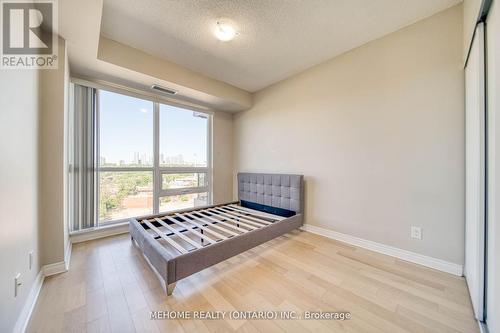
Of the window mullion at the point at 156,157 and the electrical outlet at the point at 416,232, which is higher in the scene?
the window mullion at the point at 156,157

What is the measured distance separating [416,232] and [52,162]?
3811mm

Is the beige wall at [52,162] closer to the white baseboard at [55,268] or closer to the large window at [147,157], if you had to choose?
the white baseboard at [55,268]

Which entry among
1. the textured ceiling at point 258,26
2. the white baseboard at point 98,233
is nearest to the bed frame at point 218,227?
the white baseboard at point 98,233

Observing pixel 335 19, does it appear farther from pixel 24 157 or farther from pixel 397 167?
pixel 24 157

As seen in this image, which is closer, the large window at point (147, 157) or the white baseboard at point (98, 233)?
the white baseboard at point (98, 233)

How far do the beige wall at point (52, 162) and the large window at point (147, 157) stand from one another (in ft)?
3.01

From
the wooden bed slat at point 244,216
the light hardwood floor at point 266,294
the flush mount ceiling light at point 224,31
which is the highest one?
the flush mount ceiling light at point 224,31

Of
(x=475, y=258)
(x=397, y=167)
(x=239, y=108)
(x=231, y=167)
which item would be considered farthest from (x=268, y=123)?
(x=475, y=258)

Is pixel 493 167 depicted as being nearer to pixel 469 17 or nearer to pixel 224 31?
pixel 469 17

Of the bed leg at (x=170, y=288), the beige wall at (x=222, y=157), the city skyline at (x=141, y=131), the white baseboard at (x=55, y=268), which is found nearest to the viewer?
the bed leg at (x=170, y=288)

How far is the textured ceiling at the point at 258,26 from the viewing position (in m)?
1.75

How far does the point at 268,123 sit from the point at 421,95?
2.18 metres

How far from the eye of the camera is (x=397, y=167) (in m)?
2.08

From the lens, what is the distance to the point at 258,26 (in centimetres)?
200
